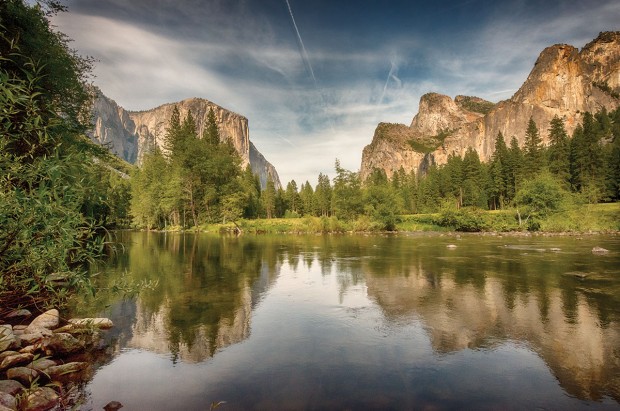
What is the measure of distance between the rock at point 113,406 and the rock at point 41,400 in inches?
38.7

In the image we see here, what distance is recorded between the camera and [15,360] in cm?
723

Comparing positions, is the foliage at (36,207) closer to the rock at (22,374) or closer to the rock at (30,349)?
the rock at (30,349)

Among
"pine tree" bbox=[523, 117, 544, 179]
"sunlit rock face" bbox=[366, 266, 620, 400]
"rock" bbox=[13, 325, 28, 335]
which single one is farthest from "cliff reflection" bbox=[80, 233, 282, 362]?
"pine tree" bbox=[523, 117, 544, 179]

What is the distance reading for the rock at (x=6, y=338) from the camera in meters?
7.37

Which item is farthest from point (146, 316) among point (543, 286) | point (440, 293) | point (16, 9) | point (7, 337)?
point (543, 286)

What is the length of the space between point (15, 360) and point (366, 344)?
8.64 m

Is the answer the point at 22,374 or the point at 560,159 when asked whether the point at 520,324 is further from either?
the point at 560,159

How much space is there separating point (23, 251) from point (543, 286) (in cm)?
2101

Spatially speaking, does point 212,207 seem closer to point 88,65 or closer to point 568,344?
point 88,65

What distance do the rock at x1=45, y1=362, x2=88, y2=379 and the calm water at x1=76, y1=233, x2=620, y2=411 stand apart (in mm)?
551

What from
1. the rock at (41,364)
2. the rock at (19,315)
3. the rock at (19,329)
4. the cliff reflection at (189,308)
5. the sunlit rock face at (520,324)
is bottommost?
the sunlit rock face at (520,324)

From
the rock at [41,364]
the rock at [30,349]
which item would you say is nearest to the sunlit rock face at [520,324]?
the rock at [41,364]

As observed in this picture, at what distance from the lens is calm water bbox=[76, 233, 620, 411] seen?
22.5 feet

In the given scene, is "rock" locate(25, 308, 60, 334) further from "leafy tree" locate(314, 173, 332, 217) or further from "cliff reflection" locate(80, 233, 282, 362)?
"leafy tree" locate(314, 173, 332, 217)
